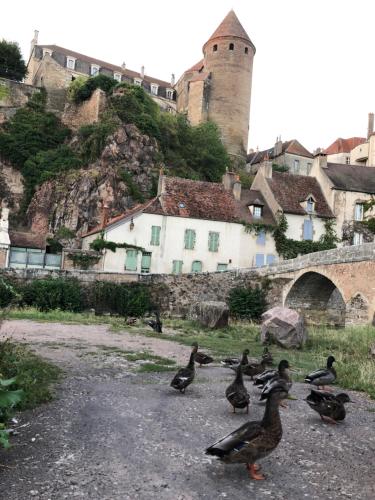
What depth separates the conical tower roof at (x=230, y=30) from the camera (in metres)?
57.7

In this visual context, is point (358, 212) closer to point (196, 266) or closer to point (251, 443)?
point (196, 266)

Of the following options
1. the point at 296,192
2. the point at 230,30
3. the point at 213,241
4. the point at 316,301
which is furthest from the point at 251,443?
the point at 230,30

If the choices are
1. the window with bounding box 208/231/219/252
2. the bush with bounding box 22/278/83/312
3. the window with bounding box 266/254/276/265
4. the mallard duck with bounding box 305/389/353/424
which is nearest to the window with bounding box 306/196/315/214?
the window with bounding box 266/254/276/265

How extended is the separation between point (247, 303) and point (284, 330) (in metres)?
11.9

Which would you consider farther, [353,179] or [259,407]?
[353,179]

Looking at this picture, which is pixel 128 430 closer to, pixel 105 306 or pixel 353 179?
pixel 105 306

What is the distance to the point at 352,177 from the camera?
1423 inches

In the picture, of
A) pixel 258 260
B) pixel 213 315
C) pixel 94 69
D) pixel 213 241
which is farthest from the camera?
pixel 94 69

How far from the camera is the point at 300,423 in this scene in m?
6.80

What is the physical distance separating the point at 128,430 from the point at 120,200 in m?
33.4

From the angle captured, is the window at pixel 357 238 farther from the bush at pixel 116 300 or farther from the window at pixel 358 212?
the bush at pixel 116 300

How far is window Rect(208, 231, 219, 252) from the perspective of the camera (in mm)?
32050

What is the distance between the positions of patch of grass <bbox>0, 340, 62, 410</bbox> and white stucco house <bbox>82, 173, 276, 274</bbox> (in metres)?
20.9

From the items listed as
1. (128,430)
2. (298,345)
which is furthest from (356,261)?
(128,430)
